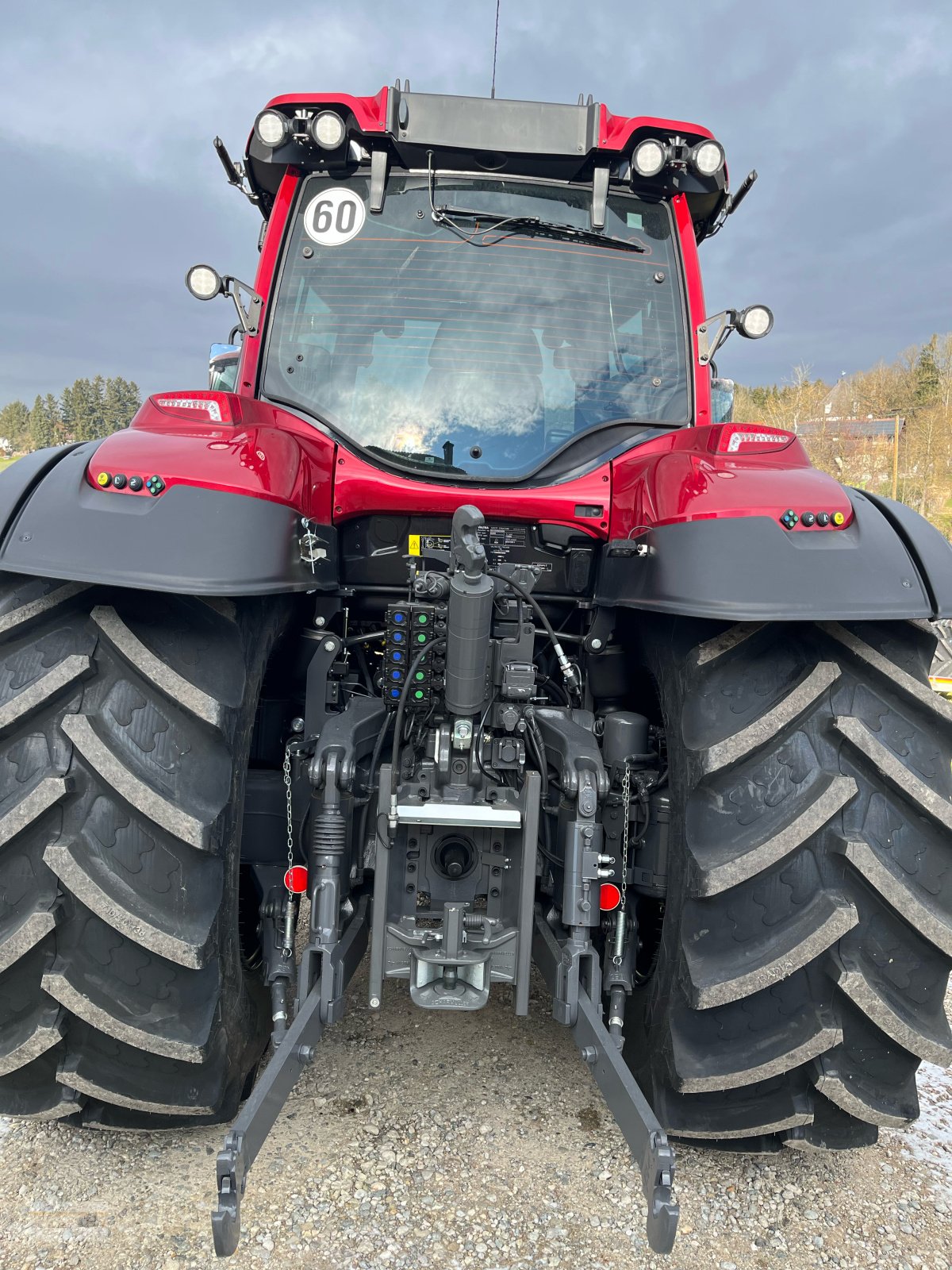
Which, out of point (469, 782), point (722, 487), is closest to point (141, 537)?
point (469, 782)

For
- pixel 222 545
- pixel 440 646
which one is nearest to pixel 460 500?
pixel 440 646

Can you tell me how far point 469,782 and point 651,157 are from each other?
1.89m

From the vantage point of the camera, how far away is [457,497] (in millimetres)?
2330

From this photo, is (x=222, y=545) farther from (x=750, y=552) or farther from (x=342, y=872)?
(x=750, y=552)

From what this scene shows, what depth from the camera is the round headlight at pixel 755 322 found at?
2.84 m

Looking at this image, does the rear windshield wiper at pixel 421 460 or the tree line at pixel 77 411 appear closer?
the rear windshield wiper at pixel 421 460

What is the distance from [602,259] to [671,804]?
5.51 feet

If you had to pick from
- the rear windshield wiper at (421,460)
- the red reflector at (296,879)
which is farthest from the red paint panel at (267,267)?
the red reflector at (296,879)

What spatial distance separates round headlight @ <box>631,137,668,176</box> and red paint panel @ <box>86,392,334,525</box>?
1.32 metres

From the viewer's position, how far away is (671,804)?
1932 millimetres

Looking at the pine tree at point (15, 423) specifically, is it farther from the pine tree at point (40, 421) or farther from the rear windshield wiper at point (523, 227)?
the rear windshield wiper at point (523, 227)

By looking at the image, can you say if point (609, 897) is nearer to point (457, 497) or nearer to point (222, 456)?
point (457, 497)

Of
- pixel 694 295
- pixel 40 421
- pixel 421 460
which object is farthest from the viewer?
pixel 40 421

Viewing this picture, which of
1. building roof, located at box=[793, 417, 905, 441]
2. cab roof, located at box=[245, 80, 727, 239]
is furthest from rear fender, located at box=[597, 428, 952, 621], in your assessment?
building roof, located at box=[793, 417, 905, 441]
